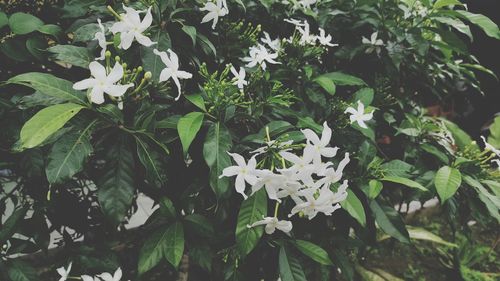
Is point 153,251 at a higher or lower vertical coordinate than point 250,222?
lower

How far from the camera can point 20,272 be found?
118cm

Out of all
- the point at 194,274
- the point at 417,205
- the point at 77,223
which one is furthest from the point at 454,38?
the point at 417,205

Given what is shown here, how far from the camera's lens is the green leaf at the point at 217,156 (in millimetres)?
961

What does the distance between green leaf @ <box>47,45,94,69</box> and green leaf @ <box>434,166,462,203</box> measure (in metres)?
1.13

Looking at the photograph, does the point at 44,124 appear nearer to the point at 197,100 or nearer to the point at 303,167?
the point at 197,100

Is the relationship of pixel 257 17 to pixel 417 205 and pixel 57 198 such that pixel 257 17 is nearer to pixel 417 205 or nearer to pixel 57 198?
pixel 57 198

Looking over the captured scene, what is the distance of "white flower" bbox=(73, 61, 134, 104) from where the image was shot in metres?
0.85

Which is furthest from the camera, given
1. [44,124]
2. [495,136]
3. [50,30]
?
[495,136]

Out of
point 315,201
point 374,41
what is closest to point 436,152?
point 374,41

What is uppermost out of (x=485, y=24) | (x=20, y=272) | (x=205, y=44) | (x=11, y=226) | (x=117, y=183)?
(x=205, y=44)

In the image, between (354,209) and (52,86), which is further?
(354,209)

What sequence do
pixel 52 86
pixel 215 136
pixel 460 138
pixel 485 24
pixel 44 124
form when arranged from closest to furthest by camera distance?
pixel 44 124 < pixel 52 86 < pixel 215 136 < pixel 485 24 < pixel 460 138

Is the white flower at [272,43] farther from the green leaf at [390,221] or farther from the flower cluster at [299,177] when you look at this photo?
the green leaf at [390,221]

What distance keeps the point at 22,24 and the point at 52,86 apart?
32 centimetres
